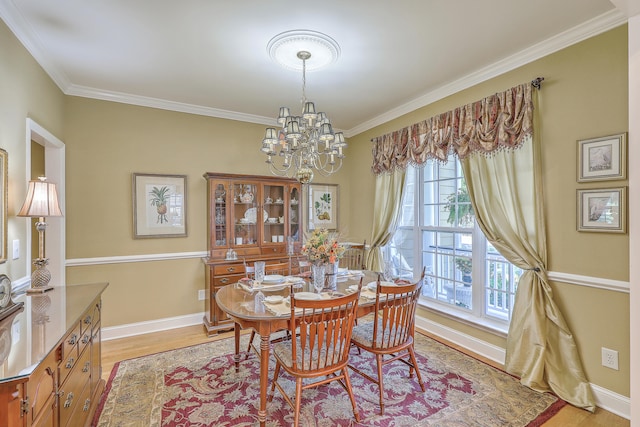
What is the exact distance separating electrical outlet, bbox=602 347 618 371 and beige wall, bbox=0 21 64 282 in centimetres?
411

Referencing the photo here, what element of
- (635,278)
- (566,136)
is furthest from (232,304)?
(566,136)

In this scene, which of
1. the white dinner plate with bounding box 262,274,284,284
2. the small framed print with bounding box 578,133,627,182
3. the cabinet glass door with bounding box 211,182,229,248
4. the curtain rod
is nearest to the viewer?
the small framed print with bounding box 578,133,627,182

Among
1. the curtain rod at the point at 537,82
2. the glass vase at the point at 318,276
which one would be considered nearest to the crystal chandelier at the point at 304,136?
the glass vase at the point at 318,276

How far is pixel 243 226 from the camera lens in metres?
3.93

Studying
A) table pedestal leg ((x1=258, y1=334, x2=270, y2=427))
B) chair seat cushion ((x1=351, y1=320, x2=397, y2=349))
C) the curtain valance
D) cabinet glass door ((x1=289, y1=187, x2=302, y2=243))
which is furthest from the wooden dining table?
the curtain valance

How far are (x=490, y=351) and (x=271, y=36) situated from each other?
3.38 m

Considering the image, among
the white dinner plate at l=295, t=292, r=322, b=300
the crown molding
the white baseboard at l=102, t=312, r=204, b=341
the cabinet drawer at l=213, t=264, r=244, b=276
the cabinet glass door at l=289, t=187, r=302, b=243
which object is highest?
the crown molding

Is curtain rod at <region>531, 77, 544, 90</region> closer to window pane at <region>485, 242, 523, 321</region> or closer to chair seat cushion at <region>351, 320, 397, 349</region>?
window pane at <region>485, 242, 523, 321</region>

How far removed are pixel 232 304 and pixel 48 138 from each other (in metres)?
2.33

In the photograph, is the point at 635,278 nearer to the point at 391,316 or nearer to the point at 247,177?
the point at 391,316

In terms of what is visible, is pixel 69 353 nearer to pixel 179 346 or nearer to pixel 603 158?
pixel 179 346

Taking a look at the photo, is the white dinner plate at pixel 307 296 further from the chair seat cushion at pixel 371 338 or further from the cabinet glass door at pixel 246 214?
the cabinet glass door at pixel 246 214

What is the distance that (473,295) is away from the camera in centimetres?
317

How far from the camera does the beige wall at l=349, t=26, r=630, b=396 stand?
208 centimetres
